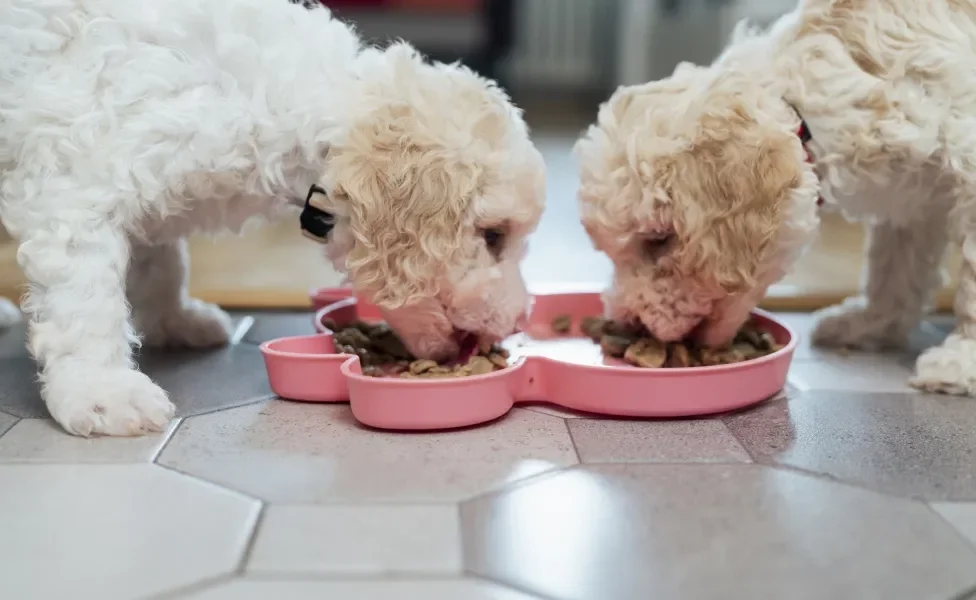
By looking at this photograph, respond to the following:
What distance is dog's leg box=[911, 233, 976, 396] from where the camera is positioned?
194 cm

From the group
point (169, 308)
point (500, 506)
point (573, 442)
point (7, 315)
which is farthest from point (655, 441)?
point (7, 315)

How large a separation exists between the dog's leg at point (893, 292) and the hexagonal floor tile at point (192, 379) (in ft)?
4.64

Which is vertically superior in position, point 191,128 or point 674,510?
point 191,128

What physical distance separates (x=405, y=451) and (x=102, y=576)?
0.55m

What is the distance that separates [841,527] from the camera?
51.8 inches

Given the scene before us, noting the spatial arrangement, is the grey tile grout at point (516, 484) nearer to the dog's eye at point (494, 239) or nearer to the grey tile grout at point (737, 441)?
the grey tile grout at point (737, 441)

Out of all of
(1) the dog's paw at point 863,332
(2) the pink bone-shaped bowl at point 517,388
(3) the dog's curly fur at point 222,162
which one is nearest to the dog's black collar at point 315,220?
(3) the dog's curly fur at point 222,162

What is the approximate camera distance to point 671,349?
1984 millimetres

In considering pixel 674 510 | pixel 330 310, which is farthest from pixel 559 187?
pixel 674 510

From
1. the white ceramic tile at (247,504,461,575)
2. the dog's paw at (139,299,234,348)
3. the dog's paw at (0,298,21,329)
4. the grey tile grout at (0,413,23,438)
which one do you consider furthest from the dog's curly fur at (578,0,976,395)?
the dog's paw at (0,298,21,329)

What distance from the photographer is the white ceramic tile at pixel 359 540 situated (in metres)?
1.20

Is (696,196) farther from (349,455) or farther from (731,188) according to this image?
(349,455)

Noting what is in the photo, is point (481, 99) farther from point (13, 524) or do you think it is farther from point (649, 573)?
point (13, 524)

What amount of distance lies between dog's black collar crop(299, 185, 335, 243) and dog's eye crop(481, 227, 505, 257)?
0.29 meters
